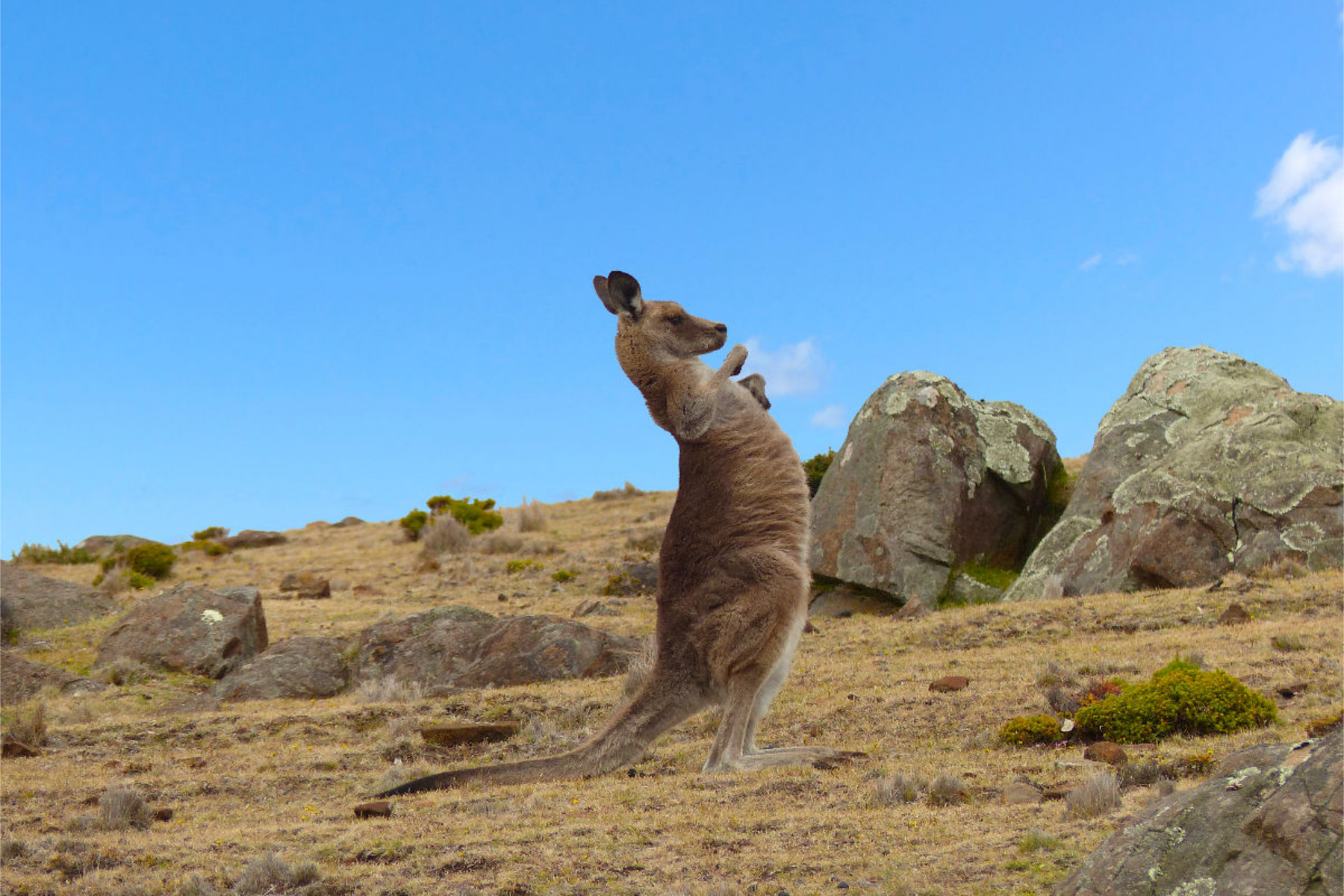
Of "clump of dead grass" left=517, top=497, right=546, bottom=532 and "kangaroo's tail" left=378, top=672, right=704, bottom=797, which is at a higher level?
"clump of dead grass" left=517, top=497, right=546, bottom=532

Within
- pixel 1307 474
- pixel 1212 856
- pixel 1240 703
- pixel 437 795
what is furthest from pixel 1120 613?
pixel 1212 856

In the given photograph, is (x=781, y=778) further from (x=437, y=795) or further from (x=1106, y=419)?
(x=1106, y=419)

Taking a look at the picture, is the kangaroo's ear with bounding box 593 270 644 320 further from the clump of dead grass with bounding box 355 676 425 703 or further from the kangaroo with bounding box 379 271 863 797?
the clump of dead grass with bounding box 355 676 425 703

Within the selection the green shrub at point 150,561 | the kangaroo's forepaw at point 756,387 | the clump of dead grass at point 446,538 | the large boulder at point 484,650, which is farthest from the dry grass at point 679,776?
the clump of dead grass at point 446,538

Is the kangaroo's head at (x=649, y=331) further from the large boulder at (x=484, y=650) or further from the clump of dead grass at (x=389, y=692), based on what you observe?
the clump of dead grass at (x=389, y=692)

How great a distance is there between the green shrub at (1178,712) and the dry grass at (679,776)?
22 centimetres

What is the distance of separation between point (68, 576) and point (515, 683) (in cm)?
2154

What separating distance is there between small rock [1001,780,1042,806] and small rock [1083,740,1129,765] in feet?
3.52

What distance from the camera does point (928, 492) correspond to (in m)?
18.5

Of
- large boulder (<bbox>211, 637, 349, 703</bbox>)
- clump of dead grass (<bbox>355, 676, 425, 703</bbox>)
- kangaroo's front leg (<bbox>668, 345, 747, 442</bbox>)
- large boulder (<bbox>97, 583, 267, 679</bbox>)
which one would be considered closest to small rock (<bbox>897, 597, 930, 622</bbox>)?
clump of dead grass (<bbox>355, 676, 425, 703</bbox>)

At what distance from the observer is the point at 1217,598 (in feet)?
47.2

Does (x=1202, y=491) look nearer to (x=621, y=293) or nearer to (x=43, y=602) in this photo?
(x=621, y=293)

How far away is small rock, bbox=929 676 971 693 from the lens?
11125mm

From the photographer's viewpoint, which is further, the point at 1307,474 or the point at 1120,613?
the point at 1307,474
